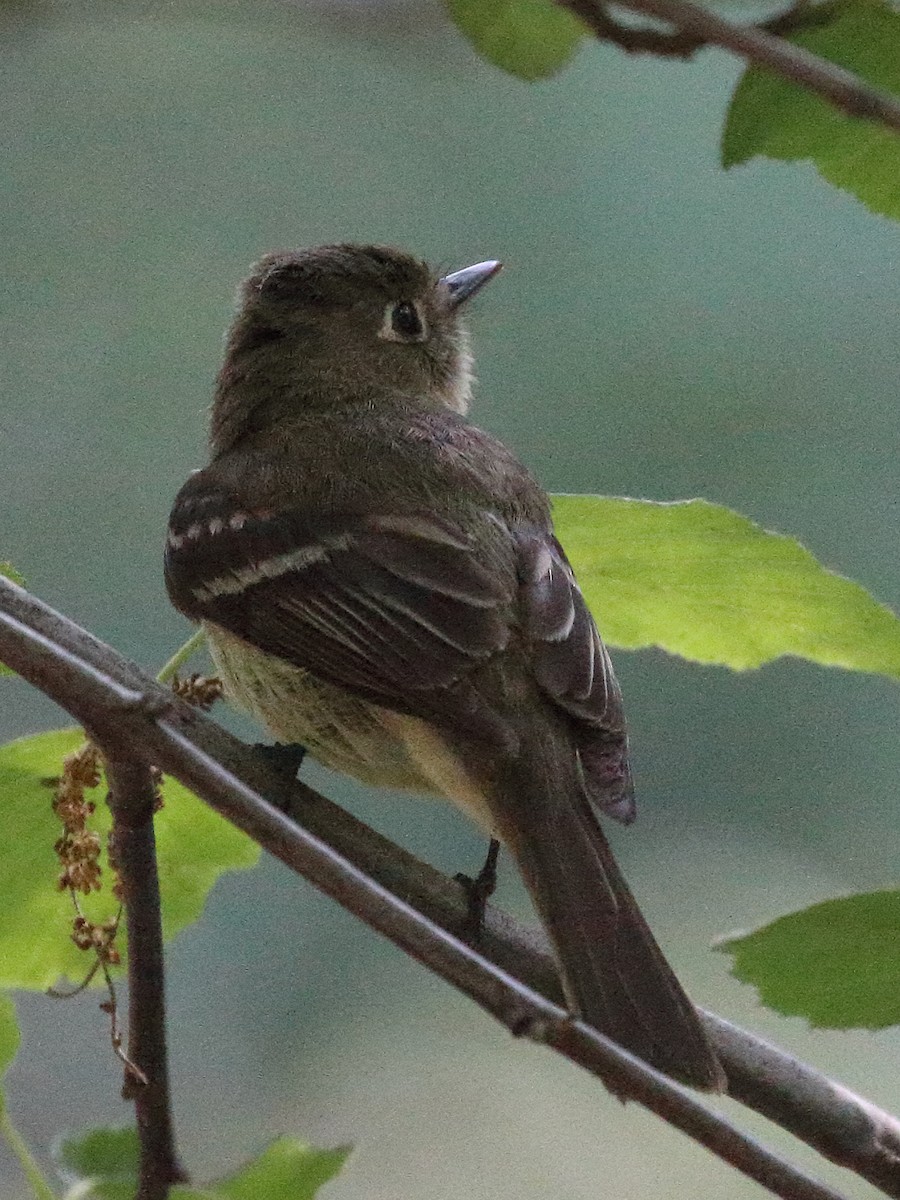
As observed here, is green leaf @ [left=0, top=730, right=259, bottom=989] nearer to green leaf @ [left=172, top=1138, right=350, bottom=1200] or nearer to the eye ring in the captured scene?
green leaf @ [left=172, top=1138, right=350, bottom=1200]

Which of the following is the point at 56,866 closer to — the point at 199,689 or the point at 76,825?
the point at 76,825

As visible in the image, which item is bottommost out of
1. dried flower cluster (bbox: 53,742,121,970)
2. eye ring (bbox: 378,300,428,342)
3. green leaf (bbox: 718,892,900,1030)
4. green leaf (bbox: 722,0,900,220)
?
dried flower cluster (bbox: 53,742,121,970)

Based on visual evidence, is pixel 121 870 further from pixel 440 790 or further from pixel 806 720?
pixel 806 720

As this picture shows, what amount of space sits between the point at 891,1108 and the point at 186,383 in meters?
2.97

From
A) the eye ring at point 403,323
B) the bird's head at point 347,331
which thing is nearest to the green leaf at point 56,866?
the bird's head at point 347,331

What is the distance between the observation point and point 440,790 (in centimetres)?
219

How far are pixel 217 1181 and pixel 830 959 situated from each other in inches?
22.7

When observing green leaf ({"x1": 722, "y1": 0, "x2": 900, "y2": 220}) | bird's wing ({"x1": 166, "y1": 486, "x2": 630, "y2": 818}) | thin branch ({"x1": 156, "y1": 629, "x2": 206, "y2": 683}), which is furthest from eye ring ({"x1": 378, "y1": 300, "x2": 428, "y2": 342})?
green leaf ({"x1": 722, "y1": 0, "x2": 900, "y2": 220})

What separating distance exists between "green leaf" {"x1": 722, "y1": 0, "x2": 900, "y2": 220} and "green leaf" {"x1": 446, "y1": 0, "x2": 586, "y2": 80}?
154mm

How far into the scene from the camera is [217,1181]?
1484 millimetres

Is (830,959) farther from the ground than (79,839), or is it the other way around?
(830,959)

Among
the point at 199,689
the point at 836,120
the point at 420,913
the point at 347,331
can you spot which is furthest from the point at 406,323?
the point at 836,120

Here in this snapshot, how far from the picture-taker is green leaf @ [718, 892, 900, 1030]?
1.40 metres

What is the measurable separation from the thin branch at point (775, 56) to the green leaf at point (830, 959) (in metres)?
0.65
